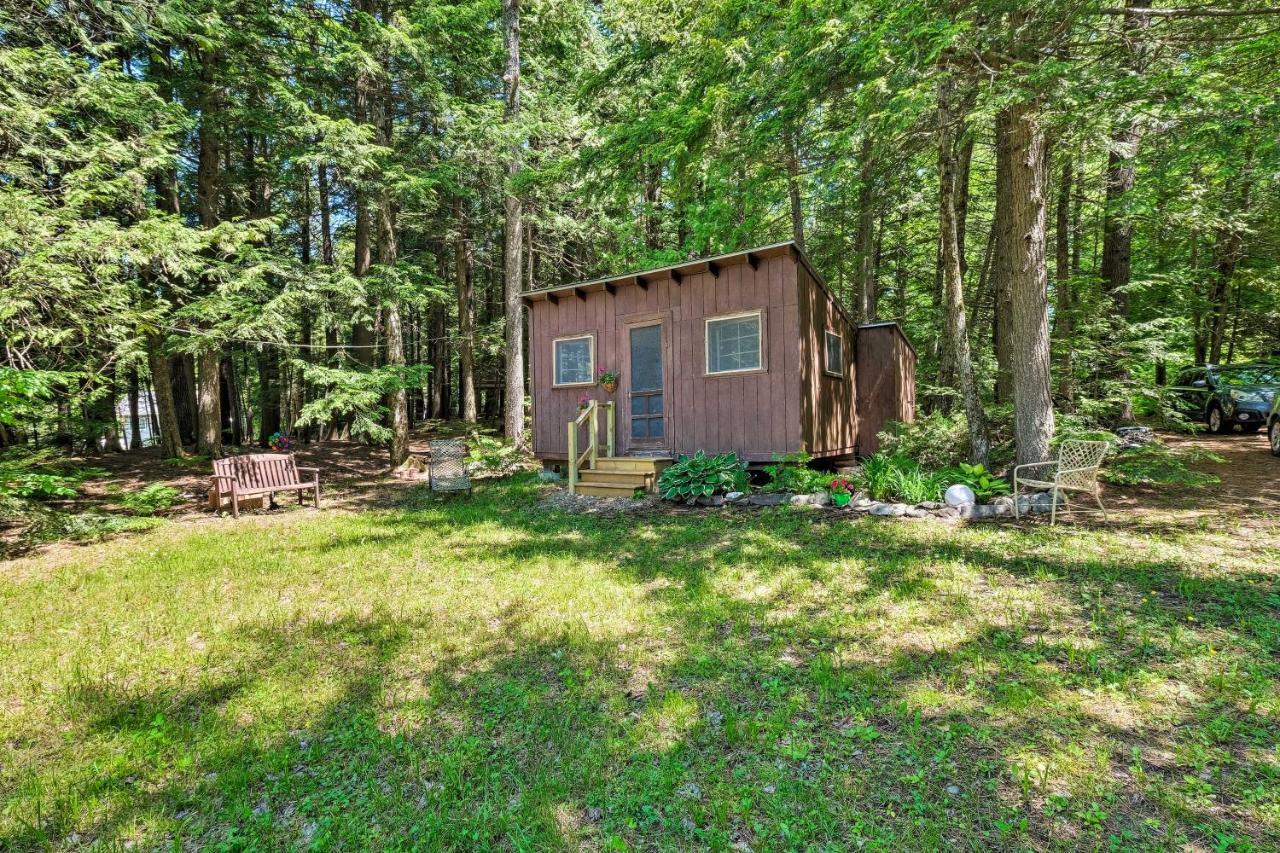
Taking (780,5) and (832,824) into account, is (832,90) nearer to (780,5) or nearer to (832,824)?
(780,5)

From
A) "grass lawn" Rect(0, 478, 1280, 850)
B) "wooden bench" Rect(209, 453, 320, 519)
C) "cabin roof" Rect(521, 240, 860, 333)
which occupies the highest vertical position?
"cabin roof" Rect(521, 240, 860, 333)

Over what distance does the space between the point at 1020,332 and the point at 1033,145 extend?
2.00 metres

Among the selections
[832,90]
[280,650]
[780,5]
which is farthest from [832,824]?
[780,5]

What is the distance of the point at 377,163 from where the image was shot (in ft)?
33.4

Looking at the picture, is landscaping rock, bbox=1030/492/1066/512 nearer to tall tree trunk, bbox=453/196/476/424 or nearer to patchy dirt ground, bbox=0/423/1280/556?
patchy dirt ground, bbox=0/423/1280/556

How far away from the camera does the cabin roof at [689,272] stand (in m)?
7.71

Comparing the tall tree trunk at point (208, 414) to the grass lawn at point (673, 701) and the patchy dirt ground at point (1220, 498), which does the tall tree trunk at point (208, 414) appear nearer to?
the grass lawn at point (673, 701)

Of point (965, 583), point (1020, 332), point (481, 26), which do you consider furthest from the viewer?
point (481, 26)

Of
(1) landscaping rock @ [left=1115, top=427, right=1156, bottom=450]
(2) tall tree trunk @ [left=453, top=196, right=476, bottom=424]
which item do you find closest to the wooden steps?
(1) landscaping rock @ [left=1115, top=427, right=1156, bottom=450]

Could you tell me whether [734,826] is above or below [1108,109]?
below

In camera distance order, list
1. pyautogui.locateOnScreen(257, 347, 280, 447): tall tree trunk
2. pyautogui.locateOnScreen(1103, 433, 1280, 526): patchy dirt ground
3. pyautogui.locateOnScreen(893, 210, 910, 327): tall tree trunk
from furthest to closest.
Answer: pyautogui.locateOnScreen(257, 347, 280, 447): tall tree trunk < pyautogui.locateOnScreen(893, 210, 910, 327): tall tree trunk < pyautogui.locateOnScreen(1103, 433, 1280, 526): patchy dirt ground

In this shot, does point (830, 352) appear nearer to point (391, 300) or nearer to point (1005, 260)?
point (1005, 260)

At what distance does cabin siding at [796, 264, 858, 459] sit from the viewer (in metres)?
7.79

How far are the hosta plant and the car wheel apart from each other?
10040 millimetres
